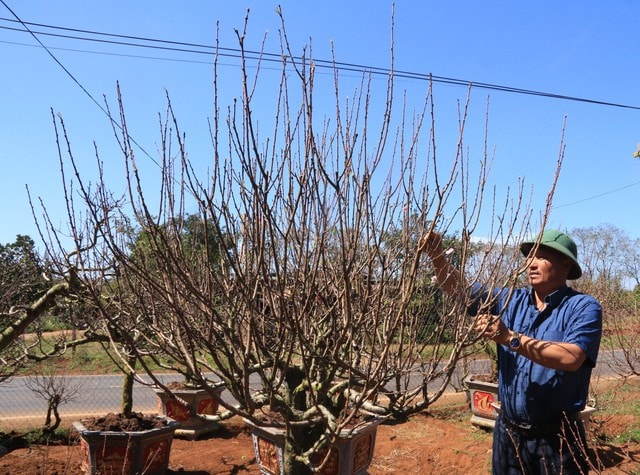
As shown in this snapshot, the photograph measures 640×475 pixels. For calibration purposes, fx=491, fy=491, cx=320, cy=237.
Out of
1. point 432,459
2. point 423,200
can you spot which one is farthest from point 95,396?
point 423,200

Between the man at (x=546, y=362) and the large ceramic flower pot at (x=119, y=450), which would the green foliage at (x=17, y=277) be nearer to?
the large ceramic flower pot at (x=119, y=450)

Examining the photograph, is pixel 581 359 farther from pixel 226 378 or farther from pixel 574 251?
pixel 226 378

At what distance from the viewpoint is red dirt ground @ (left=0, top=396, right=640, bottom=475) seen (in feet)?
16.6

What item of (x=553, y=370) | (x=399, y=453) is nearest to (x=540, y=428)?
(x=553, y=370)

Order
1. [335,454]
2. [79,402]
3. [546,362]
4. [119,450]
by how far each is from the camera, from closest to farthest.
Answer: [546,362] < [335,454] < [119,450] < [79,402]

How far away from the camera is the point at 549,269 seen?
2.24 metres

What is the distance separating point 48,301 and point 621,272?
30.8ft

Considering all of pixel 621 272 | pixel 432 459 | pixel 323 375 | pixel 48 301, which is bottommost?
pixel 432 459

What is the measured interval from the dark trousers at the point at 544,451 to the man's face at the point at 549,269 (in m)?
0.60

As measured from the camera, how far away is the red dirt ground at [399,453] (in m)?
5.07

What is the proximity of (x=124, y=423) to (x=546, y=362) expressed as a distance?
4.29 m

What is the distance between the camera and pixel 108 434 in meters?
4.52

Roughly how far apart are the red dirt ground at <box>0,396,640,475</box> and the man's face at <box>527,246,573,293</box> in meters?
3.06

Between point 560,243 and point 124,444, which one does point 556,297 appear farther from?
point 124,444
